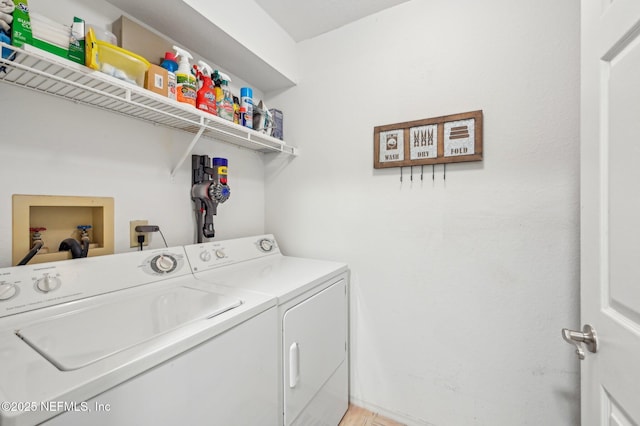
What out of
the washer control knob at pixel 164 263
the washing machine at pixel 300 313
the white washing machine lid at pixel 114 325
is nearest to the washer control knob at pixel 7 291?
the white washing machine lid at pixel 114 325

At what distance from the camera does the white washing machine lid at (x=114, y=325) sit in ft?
2.20

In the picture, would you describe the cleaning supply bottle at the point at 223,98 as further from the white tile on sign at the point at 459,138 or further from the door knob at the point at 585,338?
the door knob at the point at 585,338

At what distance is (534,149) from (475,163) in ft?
0.84

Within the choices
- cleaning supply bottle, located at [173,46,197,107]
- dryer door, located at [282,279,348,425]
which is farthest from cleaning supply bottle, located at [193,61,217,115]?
dryer door, located at [282,279,348,425]

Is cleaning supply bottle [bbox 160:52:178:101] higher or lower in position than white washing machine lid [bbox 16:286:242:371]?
higher

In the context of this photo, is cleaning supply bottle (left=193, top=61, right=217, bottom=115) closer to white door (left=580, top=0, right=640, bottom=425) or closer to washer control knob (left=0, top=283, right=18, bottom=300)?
washer control knob (left=0, top=283, right=18, bottom=300)

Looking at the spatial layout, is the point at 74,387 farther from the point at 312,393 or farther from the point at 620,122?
the point at 620,122

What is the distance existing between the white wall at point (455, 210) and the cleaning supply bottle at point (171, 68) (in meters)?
0.92

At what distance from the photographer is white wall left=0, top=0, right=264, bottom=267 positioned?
102cm

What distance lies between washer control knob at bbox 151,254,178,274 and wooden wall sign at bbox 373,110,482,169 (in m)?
1.27

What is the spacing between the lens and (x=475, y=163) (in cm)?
147

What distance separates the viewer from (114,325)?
82cm

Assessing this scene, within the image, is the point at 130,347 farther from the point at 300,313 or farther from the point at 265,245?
the point at 265,245

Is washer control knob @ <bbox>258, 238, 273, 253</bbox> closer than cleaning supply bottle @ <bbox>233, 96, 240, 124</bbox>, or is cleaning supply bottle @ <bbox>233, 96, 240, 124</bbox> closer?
cleaning supply bottle @ <bbox>233, 96, 240, 124</bbox>
